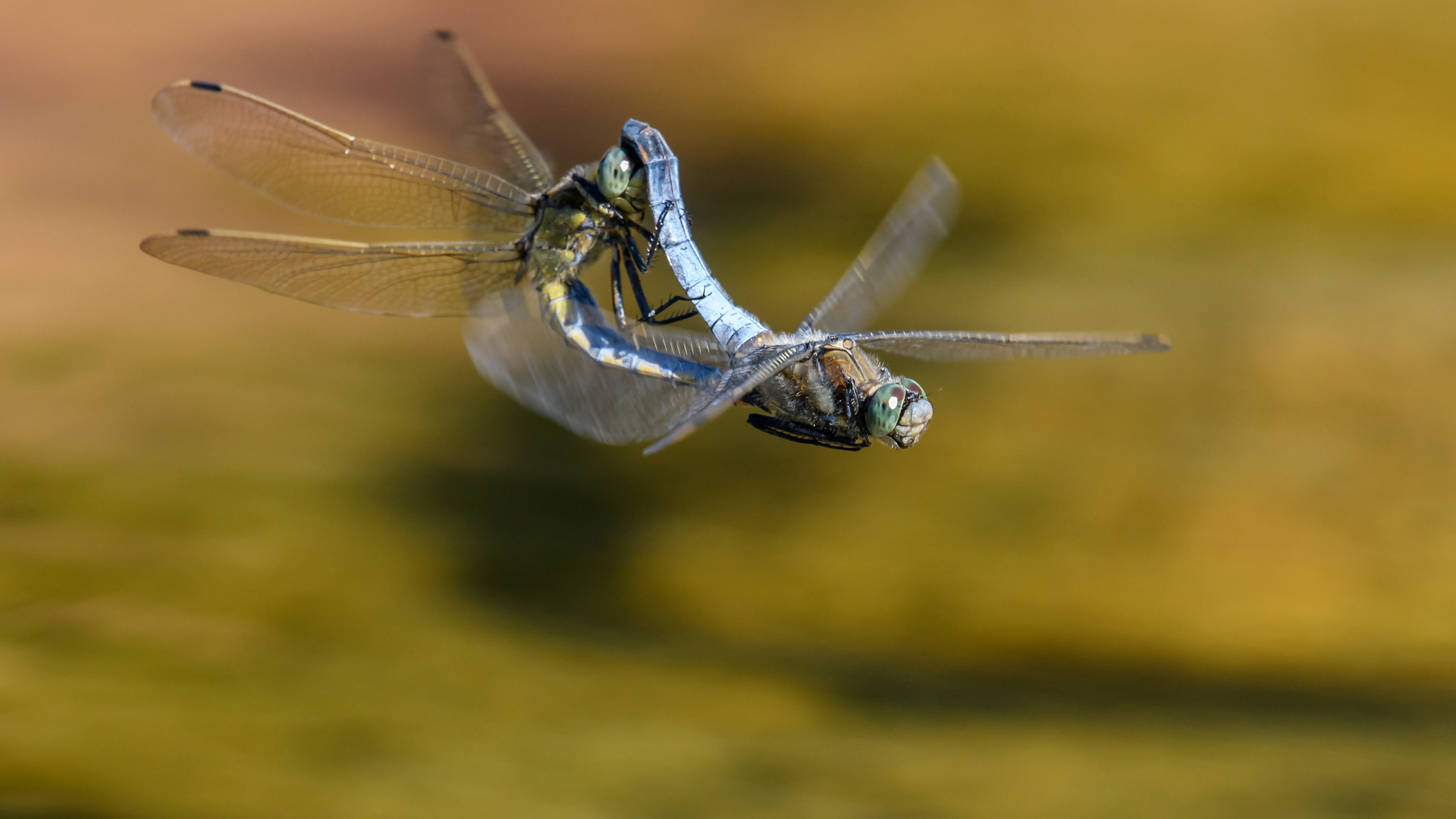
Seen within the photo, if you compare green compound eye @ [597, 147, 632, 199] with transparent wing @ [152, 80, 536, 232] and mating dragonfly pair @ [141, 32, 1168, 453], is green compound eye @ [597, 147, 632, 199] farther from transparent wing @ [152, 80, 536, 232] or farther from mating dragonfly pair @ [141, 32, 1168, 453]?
transparent wing @ [152, 80, 536, 232]

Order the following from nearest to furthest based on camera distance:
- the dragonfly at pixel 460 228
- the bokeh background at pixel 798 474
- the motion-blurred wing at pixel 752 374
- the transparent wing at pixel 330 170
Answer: the motion-blurred wing at pixel 752 374
the dragonfly at pixel 460 228
the transparent wing at pixel 330 170
the bokeh background at pixel 798 474

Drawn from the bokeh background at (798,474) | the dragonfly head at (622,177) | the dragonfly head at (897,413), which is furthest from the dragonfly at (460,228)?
the bokeh background at (798,474)

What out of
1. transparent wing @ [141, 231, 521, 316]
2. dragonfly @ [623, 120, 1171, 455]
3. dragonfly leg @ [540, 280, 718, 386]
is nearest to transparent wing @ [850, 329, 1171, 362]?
dragonfly @ [623, 120, 1171, 455]

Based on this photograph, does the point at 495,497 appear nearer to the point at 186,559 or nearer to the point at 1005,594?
the point at 186,559

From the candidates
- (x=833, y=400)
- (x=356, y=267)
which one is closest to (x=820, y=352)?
(x=833, y=400)

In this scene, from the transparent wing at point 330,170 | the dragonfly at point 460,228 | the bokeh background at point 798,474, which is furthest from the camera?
the bokeh background at point 798,474

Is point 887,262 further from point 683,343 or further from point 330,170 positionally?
point 330,170

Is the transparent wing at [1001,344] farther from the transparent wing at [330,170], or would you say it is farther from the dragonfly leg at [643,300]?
the transparent wing at [330,170]
